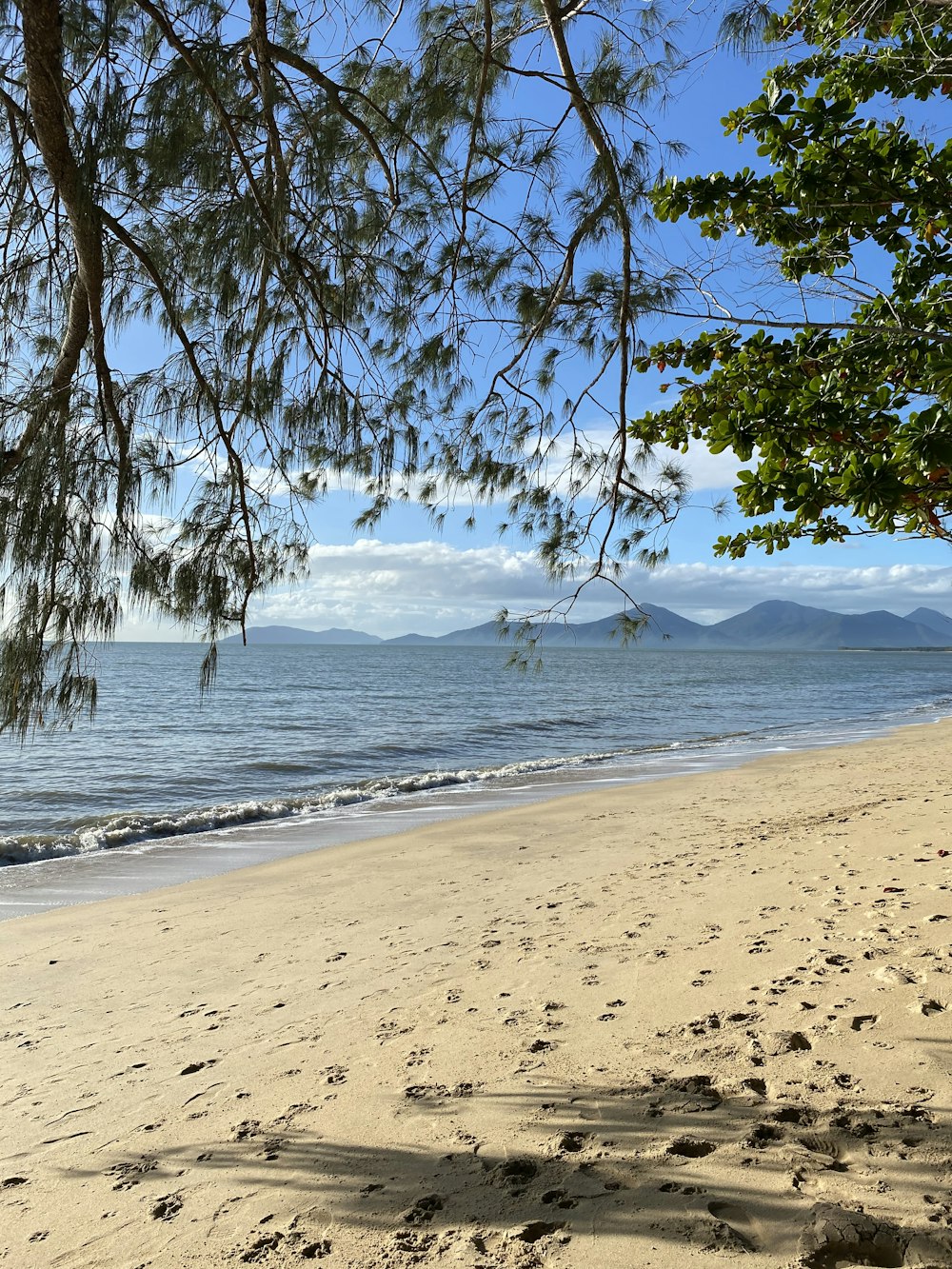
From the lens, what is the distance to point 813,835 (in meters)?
6.77

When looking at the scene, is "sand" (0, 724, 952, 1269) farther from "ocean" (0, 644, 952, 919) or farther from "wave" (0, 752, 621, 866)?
"wave" (0, 752, 621, 866)

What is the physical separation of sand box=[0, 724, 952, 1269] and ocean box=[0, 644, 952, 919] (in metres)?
1.56

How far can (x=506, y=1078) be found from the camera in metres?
2.86

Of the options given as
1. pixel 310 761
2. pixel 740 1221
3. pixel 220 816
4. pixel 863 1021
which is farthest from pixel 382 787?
pixel 740 1221

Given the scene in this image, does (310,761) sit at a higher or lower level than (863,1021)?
lower

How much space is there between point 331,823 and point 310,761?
5.71 metres

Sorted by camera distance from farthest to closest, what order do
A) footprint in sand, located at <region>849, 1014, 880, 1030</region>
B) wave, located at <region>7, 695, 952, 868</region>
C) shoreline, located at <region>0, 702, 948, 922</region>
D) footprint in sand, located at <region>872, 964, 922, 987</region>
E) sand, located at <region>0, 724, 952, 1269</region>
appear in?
1. wave, located at <region>7, 695, 952, 868</region>
2. shoreline, located at <region>0, 702, 948, 922</region>
3. footprint in sand, located at <region>872, 964, 922, 987</region>
4. footprint in sand, located at <region>849, 1014, 880, 1030</region>
5. sand, located at <region>0, 724, 952, 1269</region>

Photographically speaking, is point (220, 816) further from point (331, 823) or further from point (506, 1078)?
point (506, 1078)

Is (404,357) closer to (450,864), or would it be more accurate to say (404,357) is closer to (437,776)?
(450,864)

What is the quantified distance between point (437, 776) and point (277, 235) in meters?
10.8

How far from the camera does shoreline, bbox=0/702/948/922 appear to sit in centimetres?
762

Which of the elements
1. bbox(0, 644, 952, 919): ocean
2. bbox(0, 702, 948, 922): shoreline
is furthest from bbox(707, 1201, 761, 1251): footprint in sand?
bbox(0, 702, 948, 922): shoreline

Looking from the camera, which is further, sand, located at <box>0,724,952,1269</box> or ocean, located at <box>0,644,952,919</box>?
ocean, located at <box>0,644,952,919</box>

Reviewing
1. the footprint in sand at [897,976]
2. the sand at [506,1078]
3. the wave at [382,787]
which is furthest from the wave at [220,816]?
the footprint in sand at [897,976]
